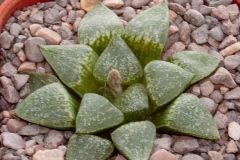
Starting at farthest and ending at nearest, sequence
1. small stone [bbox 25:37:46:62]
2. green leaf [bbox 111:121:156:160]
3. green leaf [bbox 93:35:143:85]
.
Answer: small stone [bbox 25:37:46:62] < green leaf [bbox 93:35:143:85] < green leaf [bbox 111:121:156:160]

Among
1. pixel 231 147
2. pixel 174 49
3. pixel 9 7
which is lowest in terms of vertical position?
pixel 231 147

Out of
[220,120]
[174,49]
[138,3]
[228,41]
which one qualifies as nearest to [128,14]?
[138,3]

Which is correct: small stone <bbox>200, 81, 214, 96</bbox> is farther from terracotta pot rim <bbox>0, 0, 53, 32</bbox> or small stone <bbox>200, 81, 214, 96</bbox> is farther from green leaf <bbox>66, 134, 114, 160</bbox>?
terracotta pot rim <bbox>0, 0, 53, 32</bbox>

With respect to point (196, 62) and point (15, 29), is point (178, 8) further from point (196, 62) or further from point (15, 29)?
point (15, 29)

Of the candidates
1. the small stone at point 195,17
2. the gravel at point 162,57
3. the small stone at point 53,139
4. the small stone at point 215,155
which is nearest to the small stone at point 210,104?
the gravel at point 162,57

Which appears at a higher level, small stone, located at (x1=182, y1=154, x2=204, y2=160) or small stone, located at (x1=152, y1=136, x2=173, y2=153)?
small stone, located at (x1=152, y1=136, x2=173, y2=153)

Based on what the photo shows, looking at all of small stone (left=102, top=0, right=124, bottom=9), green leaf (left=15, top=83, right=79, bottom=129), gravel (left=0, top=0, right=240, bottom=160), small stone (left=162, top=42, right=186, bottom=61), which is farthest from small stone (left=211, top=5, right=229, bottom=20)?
green leaf (left=15, top=83, right=79, bottom=129)

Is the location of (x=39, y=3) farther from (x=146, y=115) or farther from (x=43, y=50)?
(x=146, y=115)
